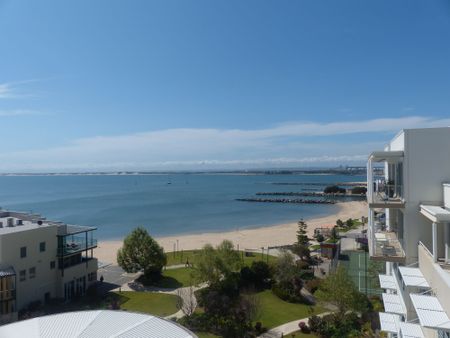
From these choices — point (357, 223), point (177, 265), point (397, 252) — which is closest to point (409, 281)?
point (397, 252)

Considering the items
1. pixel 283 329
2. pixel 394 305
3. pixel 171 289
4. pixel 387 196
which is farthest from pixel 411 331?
pixel 171 289

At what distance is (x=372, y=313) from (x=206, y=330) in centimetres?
1092

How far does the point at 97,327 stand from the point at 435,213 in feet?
37.5

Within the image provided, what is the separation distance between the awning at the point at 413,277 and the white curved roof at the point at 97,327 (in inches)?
288

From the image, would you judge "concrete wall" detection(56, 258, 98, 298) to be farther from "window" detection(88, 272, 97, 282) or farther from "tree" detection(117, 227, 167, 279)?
"tree" detection(117, 227, 167, 279)

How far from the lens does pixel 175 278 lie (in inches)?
1423

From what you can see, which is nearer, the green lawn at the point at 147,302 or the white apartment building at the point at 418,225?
the white apartment building at the point at 418,225

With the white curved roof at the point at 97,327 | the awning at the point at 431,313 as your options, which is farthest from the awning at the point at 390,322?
the white curved roof at the point at 97,327

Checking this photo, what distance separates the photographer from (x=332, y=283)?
76.6ft

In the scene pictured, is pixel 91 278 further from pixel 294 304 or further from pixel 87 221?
pixel 87 221

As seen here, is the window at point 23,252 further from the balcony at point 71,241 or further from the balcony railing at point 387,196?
the balcony railing at point 387,196

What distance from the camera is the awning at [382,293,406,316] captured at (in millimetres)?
14331

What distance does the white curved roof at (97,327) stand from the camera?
36.7 ft

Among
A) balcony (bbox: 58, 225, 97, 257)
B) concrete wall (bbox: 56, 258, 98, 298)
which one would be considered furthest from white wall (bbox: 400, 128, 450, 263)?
concrete wall (bbox: 56, 258, 98, 298)
